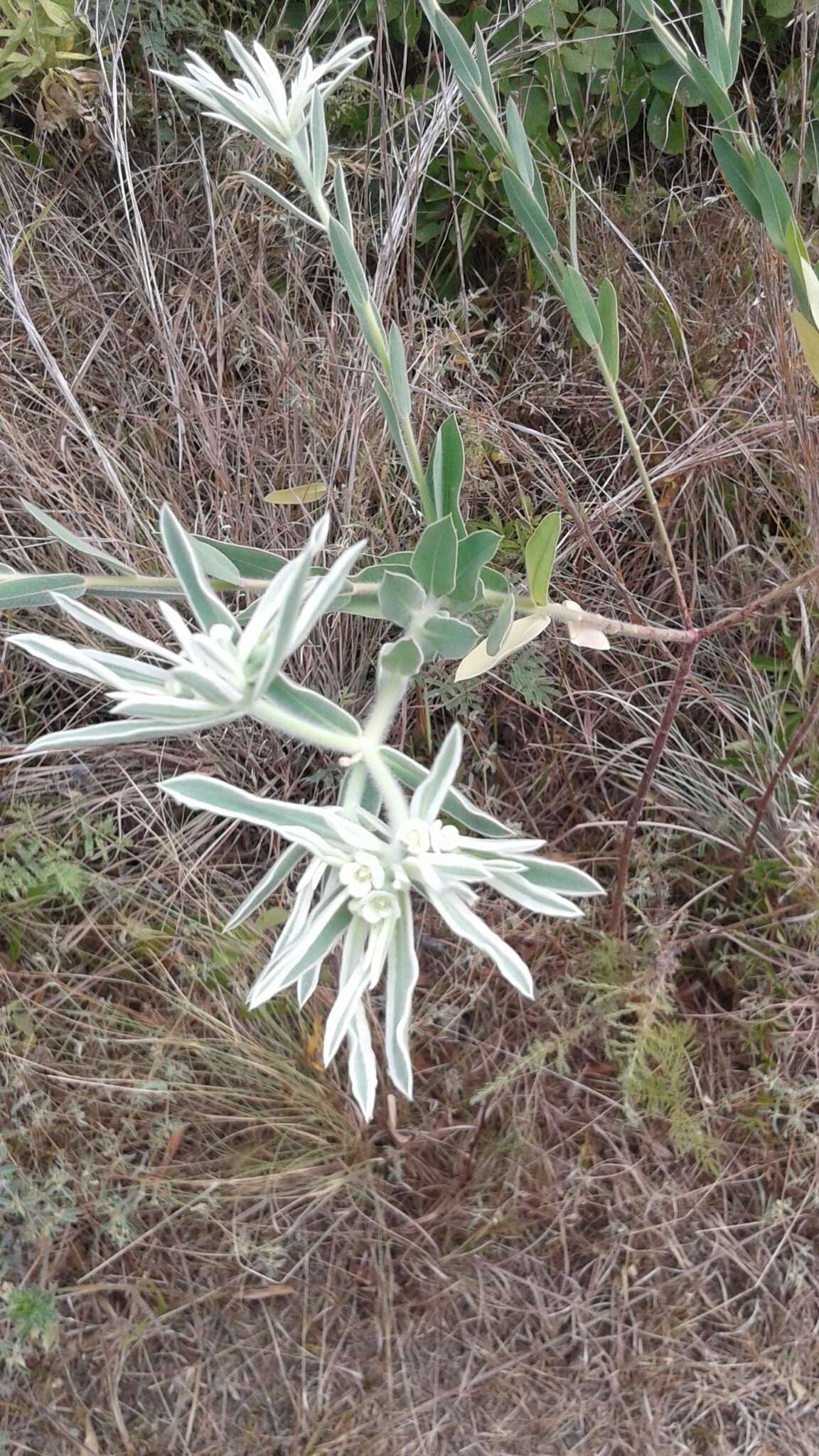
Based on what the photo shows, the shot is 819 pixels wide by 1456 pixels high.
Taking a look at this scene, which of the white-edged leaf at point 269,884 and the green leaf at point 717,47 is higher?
the green leaf at point 717,47

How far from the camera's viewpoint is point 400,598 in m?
0.78

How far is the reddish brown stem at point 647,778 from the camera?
1094 millimetres

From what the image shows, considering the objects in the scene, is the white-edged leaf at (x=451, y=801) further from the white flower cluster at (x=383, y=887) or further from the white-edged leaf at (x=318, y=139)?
the white-edged leaf at (x=318, y=139)

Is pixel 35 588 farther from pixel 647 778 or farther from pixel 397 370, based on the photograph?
pixel 647 778

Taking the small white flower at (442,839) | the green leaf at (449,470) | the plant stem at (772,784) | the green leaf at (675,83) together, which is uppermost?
the green leaf at (675,83)

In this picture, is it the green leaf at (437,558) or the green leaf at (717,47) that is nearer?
the green leaf at (437,558)

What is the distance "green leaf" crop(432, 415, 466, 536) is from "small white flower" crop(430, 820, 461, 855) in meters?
0.33

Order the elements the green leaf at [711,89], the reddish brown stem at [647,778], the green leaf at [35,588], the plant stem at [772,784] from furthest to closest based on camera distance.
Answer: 1. the plant stem at [772,784]
2. the reddish brown stem at [647,778]
3. the green leaf at [711,89]
4. the green leaf at [35,588]

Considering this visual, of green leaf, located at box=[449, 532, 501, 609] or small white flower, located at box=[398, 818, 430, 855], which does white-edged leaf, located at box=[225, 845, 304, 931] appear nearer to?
small white flower, located at box=[398, 818, 430, 855]

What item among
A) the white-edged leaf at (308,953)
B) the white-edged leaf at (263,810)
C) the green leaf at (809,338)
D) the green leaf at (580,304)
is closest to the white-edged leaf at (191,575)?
the white-edged leaf at (263,810)

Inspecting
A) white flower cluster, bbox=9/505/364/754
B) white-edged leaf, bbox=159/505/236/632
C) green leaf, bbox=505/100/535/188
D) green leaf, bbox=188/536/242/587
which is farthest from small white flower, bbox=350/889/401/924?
green leaf, bbox=505/100/535/188

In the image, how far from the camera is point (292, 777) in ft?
5.13

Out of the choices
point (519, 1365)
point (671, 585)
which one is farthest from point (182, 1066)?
point (671, 585)

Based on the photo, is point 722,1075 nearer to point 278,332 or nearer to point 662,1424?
point 662,1424
